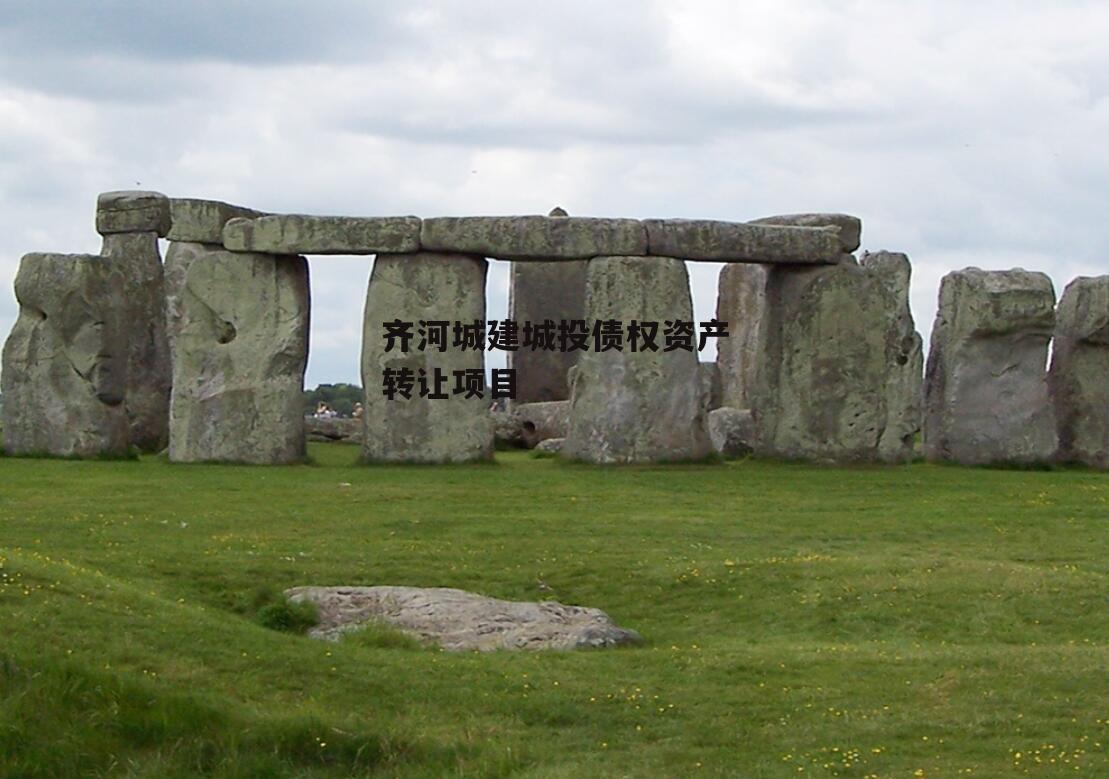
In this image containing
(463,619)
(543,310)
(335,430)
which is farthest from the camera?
(543,310)

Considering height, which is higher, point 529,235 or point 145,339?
point 529,235

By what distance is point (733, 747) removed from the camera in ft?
43.3

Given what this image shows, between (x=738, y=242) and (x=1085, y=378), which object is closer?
(x=738, y=242)

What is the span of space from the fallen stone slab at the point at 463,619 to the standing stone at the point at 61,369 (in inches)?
459

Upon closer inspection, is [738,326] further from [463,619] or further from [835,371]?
[463,619]

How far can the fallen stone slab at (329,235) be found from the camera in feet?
89.0

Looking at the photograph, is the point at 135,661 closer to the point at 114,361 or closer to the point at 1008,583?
the point at 1008,583

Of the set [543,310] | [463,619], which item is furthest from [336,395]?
[463,619]

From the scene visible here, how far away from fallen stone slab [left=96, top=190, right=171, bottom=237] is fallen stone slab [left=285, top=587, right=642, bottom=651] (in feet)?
51.1

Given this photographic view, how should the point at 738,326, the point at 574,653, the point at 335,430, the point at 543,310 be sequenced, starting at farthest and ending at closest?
the point at 543,310, the point at 738,326, the point at 335,430, the point at 574,653

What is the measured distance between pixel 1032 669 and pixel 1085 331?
1551 centimetres

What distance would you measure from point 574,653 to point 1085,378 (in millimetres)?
15951

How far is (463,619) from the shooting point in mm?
16156

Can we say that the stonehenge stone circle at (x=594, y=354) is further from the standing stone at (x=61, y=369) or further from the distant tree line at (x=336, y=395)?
the distant tree line at (x=336, y=395)
